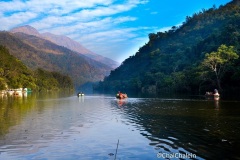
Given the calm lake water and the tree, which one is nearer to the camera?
the calm lake water

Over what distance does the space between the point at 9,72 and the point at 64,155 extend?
150393mm

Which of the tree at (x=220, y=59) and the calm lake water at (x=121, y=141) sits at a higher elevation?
the tree at (x=220, y=59)

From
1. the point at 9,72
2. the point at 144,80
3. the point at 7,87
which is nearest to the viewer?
the point at 7,87

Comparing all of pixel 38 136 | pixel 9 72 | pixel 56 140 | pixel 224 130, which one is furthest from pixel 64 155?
pixel 9 72

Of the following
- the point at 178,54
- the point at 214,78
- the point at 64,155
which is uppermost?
the point at 178,54

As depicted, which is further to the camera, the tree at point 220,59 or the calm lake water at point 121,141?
the tree at point 220,59

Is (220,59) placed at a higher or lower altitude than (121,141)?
higher

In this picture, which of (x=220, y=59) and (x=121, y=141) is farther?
(x=220, y=59)

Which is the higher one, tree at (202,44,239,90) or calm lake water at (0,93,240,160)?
tree at (202,44,239,90)

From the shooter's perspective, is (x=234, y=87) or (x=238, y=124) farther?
(x=234, y=87)

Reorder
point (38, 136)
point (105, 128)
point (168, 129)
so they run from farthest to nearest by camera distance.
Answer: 1. point (105, 128)
2. point (168, 129)
3. point (38, 136)

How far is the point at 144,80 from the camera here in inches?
7490

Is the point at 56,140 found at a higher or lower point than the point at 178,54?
lower

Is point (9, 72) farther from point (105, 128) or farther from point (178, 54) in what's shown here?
point (105, 128)
